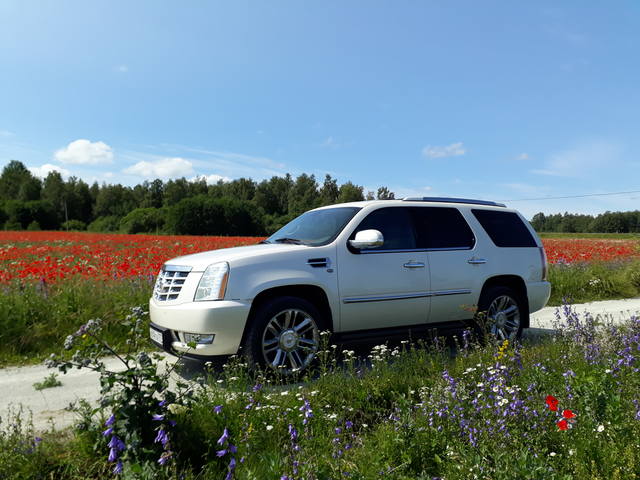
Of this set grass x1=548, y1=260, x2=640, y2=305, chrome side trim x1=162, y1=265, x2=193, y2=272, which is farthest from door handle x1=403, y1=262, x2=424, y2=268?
grass x1=548, y1=260, x2=640, y2=305

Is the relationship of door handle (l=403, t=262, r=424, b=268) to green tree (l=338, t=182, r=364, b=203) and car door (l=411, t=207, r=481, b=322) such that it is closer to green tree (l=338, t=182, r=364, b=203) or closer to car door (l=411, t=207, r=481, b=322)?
car door (l=411, t=207, r=481, b=322)

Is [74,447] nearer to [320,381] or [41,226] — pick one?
[320,381]

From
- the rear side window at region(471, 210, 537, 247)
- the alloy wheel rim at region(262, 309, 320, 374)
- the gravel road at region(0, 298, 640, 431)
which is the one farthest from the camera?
the rear side window at region(471, 210, 537, 247)

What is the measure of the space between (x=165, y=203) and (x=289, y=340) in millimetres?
85337

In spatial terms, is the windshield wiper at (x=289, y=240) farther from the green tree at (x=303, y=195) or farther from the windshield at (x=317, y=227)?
the green tree at (x=303, y=195)

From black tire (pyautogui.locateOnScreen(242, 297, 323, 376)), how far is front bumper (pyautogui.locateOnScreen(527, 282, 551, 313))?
3444 mm

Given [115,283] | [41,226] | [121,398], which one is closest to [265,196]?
[41,226]

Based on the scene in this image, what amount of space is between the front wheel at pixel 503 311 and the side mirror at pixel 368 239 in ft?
6.75

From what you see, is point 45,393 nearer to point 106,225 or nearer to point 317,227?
point 317,227

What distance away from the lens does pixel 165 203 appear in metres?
83.9

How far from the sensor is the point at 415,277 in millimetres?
5109

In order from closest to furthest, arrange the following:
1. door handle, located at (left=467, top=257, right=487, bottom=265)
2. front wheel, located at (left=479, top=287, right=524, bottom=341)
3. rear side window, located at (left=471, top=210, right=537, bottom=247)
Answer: door handle, located at (left=467, top=257, right=487, bottom=265)
front wheel, located at (left=479, top=287, right=524, bottom=341)
rear side window, located at (left=471, top=210, right=537, bottom=247)

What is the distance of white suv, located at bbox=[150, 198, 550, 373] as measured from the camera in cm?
418

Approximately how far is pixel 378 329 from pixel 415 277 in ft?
2.53
